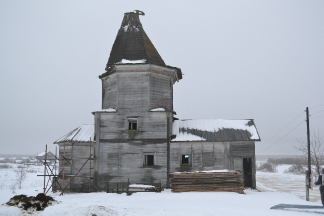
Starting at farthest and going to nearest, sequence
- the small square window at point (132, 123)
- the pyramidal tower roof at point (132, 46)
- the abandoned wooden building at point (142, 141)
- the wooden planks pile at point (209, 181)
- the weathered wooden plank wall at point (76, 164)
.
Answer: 1. the pyramidal tower roof at point (132, 46)
2. the small square window at point (132, 123)
3. the weathered wooden plank wall at point (76, 164)
4. the abandoned wooden building at point (142, 141)
5. the wooden planks pile at point (209, 181)

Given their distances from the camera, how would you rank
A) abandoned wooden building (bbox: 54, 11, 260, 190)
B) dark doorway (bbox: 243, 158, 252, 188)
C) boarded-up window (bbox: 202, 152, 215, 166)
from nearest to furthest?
abandoned wooden building (bbox: 54, 11, 260, 190)
boarded-up window (bbox: 202, 152, 215, 166)
dark doorway (bbox: 243, 158, 252, 188)

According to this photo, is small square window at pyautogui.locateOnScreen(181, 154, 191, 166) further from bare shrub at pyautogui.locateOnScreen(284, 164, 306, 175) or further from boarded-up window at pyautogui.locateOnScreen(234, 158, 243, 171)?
bare shrub at pyautogui.locateOnScreen(284, 164, 306, 175)

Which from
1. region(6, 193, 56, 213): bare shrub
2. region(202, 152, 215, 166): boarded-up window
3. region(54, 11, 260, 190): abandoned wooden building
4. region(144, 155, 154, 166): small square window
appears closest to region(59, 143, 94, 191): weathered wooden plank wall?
region(54, 11, 260, 190): abandoned wooden building

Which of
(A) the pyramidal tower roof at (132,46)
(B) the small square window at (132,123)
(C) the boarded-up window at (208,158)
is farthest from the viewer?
(A) the pyramidal tower roof at (132,46)

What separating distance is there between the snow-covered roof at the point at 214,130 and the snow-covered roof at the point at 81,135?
733cm

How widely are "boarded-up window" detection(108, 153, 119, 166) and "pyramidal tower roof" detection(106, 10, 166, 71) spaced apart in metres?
7.80

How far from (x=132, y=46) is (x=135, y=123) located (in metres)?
7.02

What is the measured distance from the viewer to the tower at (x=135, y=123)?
24.1m

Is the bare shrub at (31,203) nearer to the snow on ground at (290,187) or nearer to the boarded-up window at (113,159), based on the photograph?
the boarded-up window at (113,159)

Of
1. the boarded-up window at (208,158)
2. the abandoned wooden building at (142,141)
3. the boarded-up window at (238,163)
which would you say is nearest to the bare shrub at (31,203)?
the abandoned wooden building at (142,141)

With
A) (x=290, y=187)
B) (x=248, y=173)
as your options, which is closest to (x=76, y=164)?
(x=248, y=173)

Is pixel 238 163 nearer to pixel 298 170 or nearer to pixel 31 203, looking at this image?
pixel 31 203

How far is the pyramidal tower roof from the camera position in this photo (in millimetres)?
25766

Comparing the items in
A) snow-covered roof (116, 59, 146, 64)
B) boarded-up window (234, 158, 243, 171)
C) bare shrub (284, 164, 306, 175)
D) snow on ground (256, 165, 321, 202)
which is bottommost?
bare shrub (284, 164, 306, 175)
